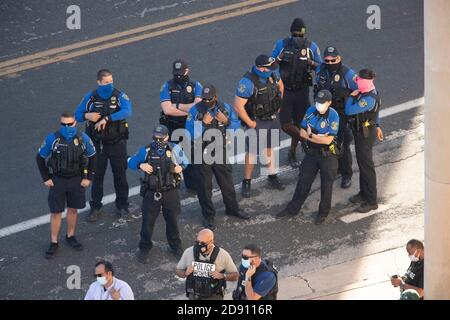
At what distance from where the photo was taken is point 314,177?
15469 millimetres

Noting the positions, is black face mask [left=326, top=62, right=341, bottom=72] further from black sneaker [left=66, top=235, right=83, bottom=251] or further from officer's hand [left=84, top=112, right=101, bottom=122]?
black sneaker [left=66, top=235, right=83, bottom=251]

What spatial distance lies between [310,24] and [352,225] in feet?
18.2

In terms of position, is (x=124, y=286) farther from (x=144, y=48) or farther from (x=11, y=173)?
(x=144, y=48)

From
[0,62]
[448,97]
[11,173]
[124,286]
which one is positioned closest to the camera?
[448,97]

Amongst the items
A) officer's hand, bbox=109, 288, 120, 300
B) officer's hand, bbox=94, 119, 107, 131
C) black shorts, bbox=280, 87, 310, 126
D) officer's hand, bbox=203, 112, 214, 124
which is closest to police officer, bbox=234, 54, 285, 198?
black shorts, bbox=280, 87, 310, 126

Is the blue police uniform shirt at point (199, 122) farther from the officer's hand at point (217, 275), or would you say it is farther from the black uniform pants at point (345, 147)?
the officer's hand at point (217, 275)

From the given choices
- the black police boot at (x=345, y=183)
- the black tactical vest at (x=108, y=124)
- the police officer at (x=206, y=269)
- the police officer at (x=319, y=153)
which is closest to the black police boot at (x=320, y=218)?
the police officer at (x=319, y=153)

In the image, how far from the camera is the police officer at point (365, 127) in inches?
599

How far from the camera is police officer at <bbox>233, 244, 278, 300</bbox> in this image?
482 inches

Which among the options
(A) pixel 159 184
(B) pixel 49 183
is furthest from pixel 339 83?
(B) pixel 49 183

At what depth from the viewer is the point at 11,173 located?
54.6ft

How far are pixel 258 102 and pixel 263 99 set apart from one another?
0.07 metres

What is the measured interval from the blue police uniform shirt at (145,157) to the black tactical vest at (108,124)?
3.27 ft
